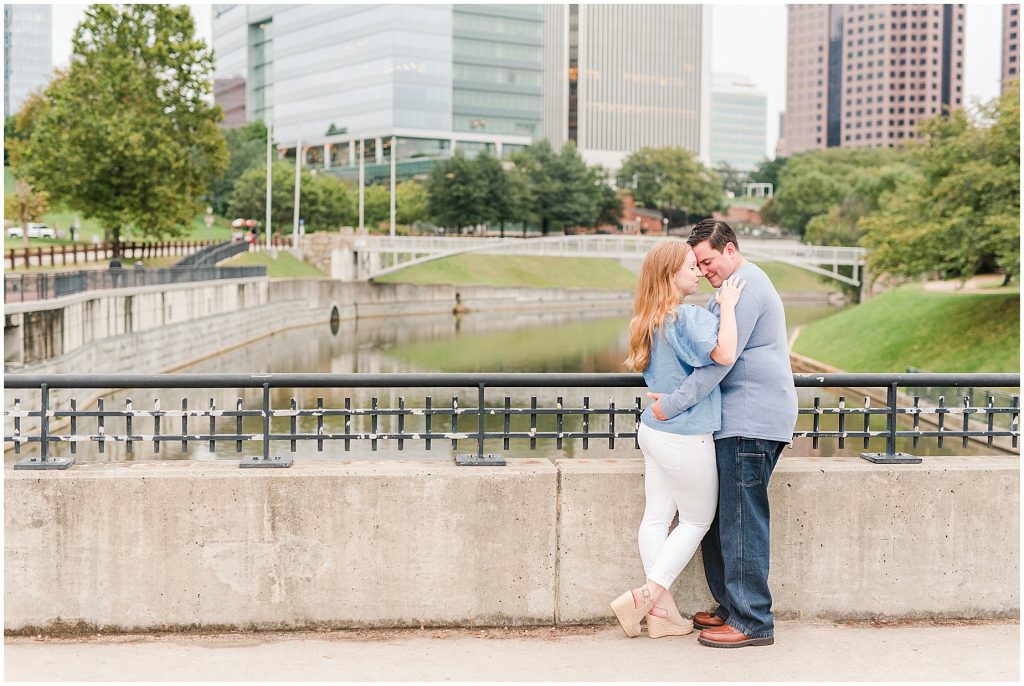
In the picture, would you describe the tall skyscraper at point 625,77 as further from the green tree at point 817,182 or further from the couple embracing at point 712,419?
the couple embracing at point 712,419

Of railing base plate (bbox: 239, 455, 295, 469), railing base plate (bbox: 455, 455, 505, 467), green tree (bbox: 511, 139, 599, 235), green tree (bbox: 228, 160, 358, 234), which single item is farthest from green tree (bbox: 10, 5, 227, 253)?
green tree (bbox: 511, 139, 599, 235)

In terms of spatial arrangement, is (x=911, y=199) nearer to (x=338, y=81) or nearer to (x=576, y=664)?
(x=576, y=664)

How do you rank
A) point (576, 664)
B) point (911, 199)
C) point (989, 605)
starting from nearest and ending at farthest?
point (576, 664), point (989, 605), point (911, 199)

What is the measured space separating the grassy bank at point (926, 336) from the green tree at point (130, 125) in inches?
1098

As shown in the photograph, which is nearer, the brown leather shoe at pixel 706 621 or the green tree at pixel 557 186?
the brown leather shoe at pixel 706 621

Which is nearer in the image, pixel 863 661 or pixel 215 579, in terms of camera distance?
pixel 863 661

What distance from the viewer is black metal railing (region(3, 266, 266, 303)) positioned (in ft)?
92.9

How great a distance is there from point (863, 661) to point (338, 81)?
133398 millimetres

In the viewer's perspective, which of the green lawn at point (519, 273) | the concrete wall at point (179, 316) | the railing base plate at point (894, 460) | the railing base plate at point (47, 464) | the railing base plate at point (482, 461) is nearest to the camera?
the railing base plate at point (47, 464)

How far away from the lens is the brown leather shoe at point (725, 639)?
5.27 m

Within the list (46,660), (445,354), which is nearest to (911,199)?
(445,354)

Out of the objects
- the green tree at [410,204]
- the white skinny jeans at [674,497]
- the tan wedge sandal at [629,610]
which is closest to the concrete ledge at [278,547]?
the tan wedge sandal at [629,610]

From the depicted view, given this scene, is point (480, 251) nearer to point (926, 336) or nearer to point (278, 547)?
point (926, 336)

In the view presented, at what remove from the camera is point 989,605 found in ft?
19.4
